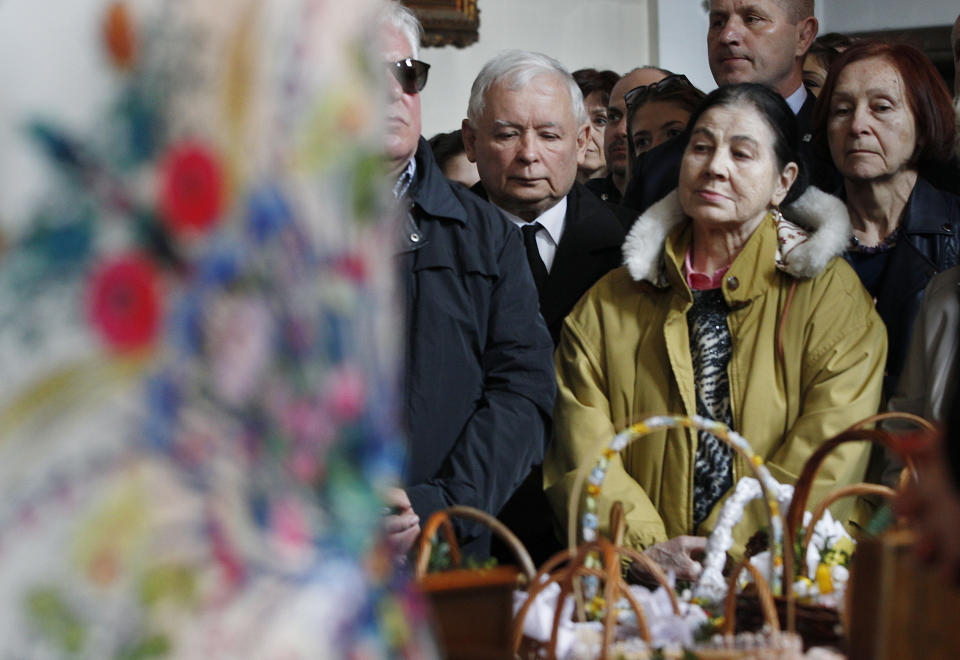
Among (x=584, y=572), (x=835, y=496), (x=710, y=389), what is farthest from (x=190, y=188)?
(x=710, y=389)

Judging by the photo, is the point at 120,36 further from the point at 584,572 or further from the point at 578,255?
the point at 578,255

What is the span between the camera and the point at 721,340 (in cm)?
241

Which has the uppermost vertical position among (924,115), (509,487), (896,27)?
(896,27)

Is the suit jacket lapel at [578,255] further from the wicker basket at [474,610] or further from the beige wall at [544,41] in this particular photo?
the beige wall at [544,41]

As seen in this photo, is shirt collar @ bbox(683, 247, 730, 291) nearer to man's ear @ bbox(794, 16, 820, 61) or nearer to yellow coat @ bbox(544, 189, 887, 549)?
yellow coat @ bbox(544, 189, 887, 549)

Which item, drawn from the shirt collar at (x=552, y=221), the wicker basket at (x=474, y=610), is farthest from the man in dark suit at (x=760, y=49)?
the wicker basket at (x=474, y=610)

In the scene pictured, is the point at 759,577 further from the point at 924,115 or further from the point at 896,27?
the point at 896,27

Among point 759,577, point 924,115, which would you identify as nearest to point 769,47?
point 924,115

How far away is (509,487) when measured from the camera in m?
2.24

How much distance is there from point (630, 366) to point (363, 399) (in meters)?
1.90

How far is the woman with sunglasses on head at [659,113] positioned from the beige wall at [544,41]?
88.1 inches

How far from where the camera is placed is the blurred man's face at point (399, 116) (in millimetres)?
2250

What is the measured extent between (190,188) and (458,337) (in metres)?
1.68

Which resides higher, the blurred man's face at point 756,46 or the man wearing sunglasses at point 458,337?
the blurred man's face at point 756,46
